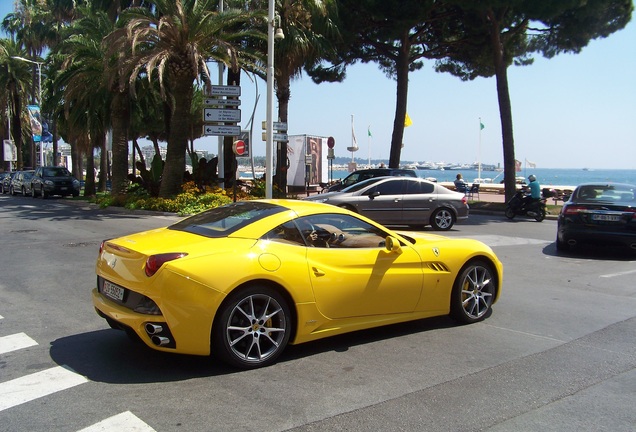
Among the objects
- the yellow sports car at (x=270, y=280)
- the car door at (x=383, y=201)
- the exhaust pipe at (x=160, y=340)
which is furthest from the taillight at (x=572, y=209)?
the exhaust pipe at (x=160, y=340)

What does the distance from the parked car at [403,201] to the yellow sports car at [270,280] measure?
29.8 feet

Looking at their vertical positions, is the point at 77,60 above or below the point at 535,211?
above

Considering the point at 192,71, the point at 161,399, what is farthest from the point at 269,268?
the point at 192,71

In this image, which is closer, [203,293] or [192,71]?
[203,293]

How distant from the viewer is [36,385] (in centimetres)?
441

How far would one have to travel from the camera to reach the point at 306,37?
79.0 ft

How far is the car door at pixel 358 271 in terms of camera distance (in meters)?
5.20

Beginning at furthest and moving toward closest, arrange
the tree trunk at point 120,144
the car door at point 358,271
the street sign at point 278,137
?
the tree trunk at point 120,144 → the street sign at point 278,137 → the car door at point 358,271

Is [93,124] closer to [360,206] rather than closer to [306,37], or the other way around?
[306,37]

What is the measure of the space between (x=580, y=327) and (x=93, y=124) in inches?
1085

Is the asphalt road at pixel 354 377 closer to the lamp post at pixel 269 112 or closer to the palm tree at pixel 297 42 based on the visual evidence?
the lamp post at pixel 269 112

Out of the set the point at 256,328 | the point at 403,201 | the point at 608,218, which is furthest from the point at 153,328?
the point at 403,201

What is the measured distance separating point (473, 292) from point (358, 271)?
170cm

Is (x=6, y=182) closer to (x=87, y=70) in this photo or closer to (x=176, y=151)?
(x=87, y=70)
